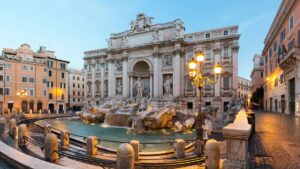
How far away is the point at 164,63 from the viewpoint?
30.9 m

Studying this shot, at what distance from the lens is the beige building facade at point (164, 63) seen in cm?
2670

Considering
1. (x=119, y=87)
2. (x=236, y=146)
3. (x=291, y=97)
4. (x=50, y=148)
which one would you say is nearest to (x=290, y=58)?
(x=291, y=97)

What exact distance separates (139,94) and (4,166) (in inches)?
1078

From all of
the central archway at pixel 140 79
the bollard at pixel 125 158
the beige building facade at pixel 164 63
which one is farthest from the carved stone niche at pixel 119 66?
the bollard at pixel 125 158

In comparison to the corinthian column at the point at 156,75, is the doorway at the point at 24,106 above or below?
below

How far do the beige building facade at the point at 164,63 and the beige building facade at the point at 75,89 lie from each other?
14.5 metres

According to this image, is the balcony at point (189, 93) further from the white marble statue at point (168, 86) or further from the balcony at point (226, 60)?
the balcony at point (226, 60)

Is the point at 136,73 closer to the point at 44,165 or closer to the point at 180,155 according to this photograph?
the point at 180,155

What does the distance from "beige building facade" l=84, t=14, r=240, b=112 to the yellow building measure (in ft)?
28.4

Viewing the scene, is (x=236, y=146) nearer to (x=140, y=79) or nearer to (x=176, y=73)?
(x=176, y=73)

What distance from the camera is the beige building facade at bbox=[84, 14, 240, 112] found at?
26.7m

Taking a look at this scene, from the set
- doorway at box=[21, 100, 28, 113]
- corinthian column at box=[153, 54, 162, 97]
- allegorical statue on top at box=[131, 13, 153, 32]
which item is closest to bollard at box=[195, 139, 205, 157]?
corinthian column at box=[153, 54, 162, 97]

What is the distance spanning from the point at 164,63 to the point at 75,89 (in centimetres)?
3178

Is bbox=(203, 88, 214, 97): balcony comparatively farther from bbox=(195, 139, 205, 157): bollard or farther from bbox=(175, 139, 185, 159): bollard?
bbox=(175, 139, 185, 159): bollard
